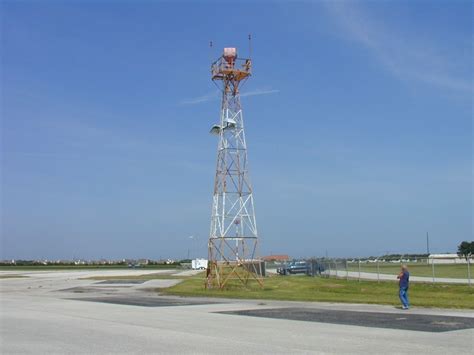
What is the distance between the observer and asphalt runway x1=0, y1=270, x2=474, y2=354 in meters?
11.8

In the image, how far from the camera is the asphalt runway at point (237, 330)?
1183cm

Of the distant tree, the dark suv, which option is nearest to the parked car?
the dark suv

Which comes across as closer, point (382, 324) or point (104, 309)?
point (382, 324)

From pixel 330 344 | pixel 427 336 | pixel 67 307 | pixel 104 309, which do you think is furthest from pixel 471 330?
pixel 67 307

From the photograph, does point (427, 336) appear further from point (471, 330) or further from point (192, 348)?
point (192, 348)

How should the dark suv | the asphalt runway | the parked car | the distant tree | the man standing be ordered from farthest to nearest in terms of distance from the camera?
the distant tree, the dark suv, the parked car, the man standing, the asphalt runway

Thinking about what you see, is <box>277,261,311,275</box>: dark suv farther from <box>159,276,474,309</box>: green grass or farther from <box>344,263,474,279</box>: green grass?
<box>159,276,474,309</box>: green grass

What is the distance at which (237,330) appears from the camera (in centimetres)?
1474

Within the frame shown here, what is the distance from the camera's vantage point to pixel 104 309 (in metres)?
21.9

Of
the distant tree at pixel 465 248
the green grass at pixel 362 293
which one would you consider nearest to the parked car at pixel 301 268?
the green grass at pixel 362 293

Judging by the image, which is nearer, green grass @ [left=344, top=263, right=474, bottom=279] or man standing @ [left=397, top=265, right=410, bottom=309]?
man standing @ [left=397, top=265, right=410, bottom=309]

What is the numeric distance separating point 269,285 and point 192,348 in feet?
83.1

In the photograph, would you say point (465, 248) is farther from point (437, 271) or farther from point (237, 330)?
point (237, 330)

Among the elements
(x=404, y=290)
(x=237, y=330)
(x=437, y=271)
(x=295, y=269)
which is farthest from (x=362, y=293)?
(x=295, y=269)
